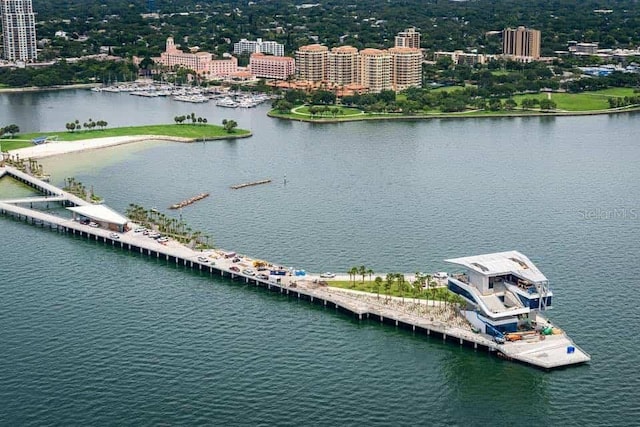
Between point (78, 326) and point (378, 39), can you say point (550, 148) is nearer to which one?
point (78, 326)

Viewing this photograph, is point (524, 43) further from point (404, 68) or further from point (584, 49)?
point (404, 68)

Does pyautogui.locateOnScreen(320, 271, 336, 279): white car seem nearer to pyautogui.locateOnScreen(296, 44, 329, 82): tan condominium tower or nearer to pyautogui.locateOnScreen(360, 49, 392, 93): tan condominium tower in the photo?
pyautogui.locateOnScreen(360, 49, 392, 93): tan condominium tower

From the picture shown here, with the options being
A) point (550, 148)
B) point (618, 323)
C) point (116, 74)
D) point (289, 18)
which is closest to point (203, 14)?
point (289, 18)

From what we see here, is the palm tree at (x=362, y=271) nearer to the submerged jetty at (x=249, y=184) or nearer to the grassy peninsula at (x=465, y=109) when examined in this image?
the submerged jetty at (x=249, y=184)

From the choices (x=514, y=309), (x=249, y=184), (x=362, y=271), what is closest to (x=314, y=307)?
(x=362, y=271)

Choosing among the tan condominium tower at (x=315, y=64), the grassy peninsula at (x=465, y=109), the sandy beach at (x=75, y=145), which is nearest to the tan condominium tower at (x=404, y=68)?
the tan condominium tower at (x=315, y=64)

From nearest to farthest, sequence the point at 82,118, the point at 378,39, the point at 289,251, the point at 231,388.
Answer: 1. the point at 231,388
2. the point at 289,251
3. the point at 82,118
4. the point at 378,39
